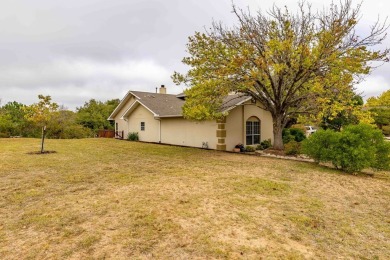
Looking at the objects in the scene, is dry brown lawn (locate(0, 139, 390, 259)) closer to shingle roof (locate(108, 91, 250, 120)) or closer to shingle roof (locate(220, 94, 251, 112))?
shingle roof (locate(220, 94, 251, 112))

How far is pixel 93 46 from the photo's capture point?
19.1m

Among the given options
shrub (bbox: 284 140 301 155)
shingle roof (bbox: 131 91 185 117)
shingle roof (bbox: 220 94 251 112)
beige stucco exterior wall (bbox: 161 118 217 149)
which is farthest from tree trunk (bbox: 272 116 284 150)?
shingle roof (bbox: 131 91 185 117)

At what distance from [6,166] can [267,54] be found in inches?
486

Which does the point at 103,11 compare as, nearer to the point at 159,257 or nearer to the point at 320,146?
the point at 320,146

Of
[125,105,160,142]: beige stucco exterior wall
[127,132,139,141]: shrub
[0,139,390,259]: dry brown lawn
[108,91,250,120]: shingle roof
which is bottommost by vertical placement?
[0,139,390,259]: dry brown lawn

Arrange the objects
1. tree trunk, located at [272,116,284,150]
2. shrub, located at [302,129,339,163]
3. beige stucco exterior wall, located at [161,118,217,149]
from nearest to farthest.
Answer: shrub, located at [302,129,339,163], tree trunk, located at [272,116,284,150], beige stucco exterior wall, located at [161,118,217,149]

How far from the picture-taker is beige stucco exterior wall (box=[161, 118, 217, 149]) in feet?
54.6

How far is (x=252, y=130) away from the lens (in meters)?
17.5

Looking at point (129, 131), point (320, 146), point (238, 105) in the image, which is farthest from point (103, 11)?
point (320, 146)

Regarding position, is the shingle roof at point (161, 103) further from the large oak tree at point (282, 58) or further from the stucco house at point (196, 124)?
the large oak tree at point (282, 58)

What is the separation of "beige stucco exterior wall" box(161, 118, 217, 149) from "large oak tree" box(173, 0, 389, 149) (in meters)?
3.01

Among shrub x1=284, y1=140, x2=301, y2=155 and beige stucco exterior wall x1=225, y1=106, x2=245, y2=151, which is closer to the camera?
shrub x1=284, y1=140, x2=301, y2=155

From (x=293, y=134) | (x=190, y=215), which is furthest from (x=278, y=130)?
(x=190, y=215)

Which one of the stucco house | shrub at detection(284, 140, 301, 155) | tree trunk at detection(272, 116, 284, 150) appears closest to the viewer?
shrub at detection(284, 140, 301, 155)
